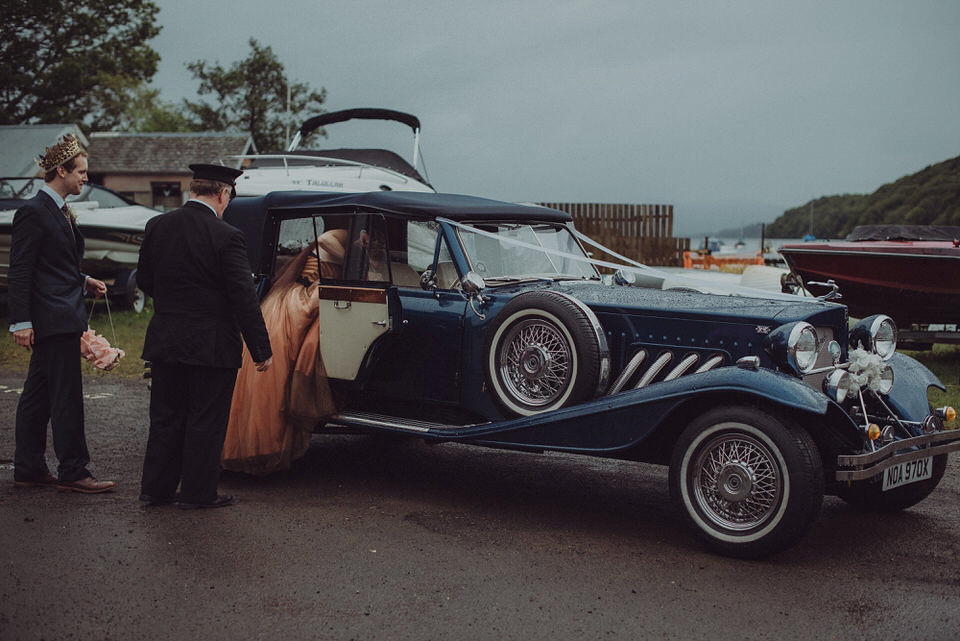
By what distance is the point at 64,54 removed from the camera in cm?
3803

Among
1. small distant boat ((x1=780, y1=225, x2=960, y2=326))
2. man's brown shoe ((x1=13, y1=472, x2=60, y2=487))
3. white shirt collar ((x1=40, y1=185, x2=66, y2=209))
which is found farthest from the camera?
small distant boat ((x1=780, y1=225, x2=960, y2=326))

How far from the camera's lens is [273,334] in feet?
19.9

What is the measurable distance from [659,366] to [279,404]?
239 cm

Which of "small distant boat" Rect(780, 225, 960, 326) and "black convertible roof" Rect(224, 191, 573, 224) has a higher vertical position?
"black convertible roof" Rect(224, 191, 573, 224)

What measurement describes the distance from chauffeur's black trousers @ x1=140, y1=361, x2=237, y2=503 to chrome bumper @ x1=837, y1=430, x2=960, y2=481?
130 inches

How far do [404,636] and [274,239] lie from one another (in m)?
3.66

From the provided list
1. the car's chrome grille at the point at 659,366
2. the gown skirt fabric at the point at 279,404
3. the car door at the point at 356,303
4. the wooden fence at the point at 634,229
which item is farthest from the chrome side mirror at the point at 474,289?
the wooden fence at the point at 634,229

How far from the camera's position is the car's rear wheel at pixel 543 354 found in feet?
16.4

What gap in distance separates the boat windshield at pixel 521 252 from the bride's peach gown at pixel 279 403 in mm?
1185

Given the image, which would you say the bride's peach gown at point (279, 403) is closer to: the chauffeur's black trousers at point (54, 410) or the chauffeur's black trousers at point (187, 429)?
the chauffeur's black trousers at point (187, 429)

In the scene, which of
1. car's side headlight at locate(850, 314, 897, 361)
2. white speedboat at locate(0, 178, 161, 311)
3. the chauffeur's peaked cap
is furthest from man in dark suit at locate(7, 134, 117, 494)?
white speedboat at locate(0, 178, 161, 311)

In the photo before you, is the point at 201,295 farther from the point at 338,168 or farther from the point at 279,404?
the point at 338,168

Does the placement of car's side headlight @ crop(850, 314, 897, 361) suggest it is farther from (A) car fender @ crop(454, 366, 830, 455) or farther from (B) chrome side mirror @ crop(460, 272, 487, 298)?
(B) chrome side mirror @ crop(460, 272, 487, 298)

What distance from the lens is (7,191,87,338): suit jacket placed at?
17.7 feet
